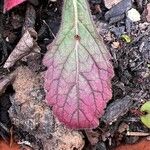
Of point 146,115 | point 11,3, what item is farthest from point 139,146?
point 11,3

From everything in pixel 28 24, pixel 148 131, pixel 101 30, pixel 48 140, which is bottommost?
pixel 148 131

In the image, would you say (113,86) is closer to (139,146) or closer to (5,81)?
(139,146)

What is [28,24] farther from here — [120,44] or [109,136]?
[109,136]

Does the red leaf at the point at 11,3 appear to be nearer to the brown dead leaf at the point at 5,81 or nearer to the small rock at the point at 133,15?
the brown dead leaf at the point at 5,81

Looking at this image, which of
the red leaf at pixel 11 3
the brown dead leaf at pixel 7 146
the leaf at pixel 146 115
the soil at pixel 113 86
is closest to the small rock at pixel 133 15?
the soil at pixel 113 86

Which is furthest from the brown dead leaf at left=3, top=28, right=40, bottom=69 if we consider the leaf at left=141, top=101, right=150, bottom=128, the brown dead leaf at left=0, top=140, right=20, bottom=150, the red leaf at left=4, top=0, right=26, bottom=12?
the leaf at left=141, top=101, right=150, bottom=128

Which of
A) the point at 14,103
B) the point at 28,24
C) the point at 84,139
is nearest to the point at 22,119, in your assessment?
the point at 14,103
